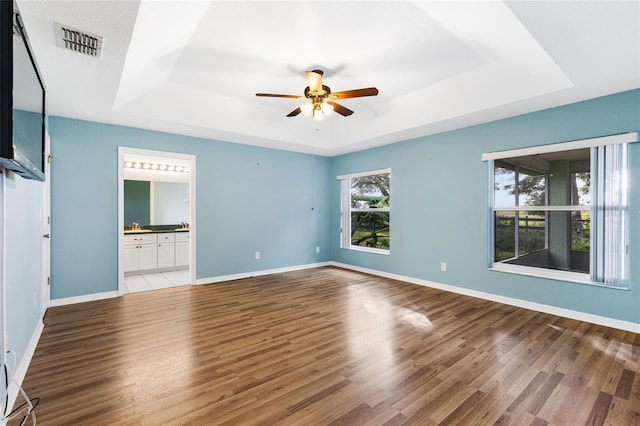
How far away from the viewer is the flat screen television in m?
1.27

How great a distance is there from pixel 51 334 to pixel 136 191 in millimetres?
3619

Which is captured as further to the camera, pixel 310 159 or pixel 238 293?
pixel 310 159

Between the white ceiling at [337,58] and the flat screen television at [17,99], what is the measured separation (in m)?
0.49

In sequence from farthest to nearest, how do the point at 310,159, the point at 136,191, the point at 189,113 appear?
the point at 310,159 < the point at 136,191 < the point at 189,113

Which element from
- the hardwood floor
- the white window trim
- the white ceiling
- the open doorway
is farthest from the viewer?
the open doorway

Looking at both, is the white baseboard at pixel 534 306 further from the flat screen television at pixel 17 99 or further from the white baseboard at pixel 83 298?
the flat screen television at pixel 17 99

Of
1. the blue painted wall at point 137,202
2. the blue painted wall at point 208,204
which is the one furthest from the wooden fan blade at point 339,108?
the blue painted wall at point 137,202

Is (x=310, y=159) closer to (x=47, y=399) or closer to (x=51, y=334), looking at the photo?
(x=51, y=334)

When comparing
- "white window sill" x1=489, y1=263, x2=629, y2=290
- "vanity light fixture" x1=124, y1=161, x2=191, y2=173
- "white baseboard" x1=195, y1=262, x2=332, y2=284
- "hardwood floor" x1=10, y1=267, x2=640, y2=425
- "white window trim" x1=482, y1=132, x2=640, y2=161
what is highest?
"vanity light fixture" x1=124, y1=161, x2=191, y2=173

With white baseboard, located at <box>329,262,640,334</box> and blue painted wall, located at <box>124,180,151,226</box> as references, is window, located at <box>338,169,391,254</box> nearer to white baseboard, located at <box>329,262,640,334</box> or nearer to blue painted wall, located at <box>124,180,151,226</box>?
white baseboard, located at <box>329,262,640,334</box>

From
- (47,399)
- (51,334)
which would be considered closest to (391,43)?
(47,399)

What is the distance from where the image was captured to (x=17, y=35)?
4.74 ft

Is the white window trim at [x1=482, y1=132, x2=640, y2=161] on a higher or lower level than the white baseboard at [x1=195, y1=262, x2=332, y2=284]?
higher

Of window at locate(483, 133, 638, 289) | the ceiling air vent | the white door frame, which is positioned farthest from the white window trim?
the white door frame
